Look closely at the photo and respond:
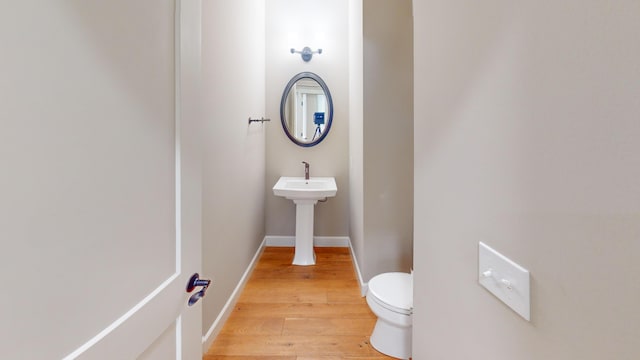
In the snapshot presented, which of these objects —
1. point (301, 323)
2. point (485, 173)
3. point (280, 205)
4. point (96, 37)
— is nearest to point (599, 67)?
point (485, 173)

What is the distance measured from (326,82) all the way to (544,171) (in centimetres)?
339

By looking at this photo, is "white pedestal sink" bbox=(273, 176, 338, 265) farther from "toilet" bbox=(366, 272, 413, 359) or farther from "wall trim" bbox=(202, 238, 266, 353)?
"toilet" bbox=(366, 272, 413, 359)

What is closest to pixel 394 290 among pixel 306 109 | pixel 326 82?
pixel 306 109

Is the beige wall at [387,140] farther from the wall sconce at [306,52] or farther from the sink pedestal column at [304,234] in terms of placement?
the wall sconce at [306,52]

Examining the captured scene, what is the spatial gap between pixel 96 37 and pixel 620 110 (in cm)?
81

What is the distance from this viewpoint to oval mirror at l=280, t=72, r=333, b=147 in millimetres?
3670

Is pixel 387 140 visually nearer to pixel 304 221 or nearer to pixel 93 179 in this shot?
pixel 304 221

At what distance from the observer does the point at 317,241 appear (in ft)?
12.5

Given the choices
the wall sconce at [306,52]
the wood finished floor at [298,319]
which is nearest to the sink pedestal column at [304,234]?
the wood finished floor at [298,319]

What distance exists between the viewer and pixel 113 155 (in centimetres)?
59

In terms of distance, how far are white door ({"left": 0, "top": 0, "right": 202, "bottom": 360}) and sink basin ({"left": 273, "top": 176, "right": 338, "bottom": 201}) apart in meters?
2.07

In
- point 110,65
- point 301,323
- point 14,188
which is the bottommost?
point 301,323

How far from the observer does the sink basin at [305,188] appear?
9.61ft

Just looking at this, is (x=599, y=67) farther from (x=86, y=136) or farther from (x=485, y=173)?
(x=86, y=136)
